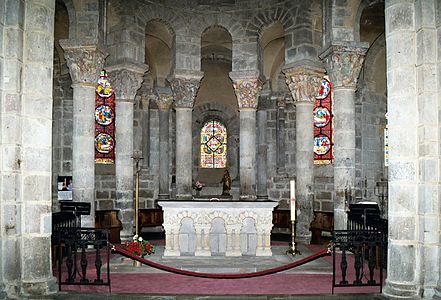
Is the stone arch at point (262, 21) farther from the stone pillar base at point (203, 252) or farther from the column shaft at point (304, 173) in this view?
the stone pillar base at point (203, 252)

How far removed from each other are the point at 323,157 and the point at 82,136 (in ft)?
28.4

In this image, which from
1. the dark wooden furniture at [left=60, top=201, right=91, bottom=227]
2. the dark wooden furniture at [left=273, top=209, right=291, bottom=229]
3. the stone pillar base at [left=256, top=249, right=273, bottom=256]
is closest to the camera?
the dark wooden furniture at [left=60, top=201, right=91, bottom=227]

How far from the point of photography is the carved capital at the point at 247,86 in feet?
50.1

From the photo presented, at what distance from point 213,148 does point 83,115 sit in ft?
29.4

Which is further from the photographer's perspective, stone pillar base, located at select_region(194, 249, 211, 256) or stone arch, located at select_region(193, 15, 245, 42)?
stone arch, located at select_region(193, 15, 245, 42)

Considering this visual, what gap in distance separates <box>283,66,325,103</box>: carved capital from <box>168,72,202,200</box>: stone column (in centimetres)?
277

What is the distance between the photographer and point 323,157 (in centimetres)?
1795

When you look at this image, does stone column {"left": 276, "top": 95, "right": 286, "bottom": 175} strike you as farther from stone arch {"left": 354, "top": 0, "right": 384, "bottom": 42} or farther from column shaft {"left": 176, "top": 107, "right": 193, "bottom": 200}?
stone arch {"left": 354, "top": 0, "right": 384, "bottom": 42}

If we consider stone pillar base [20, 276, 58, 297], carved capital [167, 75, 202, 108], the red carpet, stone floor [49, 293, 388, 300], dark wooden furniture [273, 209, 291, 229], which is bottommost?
the red carpet

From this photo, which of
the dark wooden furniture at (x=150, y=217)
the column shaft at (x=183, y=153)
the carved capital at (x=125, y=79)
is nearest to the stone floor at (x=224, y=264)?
the column shaft at (x=183, y=153)

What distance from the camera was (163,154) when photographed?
18.5 meters

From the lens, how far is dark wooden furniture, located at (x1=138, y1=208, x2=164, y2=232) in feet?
54.5

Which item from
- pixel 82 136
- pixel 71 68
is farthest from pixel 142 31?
pixel 82 136

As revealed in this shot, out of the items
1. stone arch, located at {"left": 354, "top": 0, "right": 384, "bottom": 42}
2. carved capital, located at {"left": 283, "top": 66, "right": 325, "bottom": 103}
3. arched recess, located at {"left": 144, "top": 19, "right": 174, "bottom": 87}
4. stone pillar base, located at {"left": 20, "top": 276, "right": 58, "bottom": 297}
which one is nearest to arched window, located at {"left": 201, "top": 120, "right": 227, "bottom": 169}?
arched recess, located at {"left": 144, "top": 19, "right": 174, "bottom": 87}
